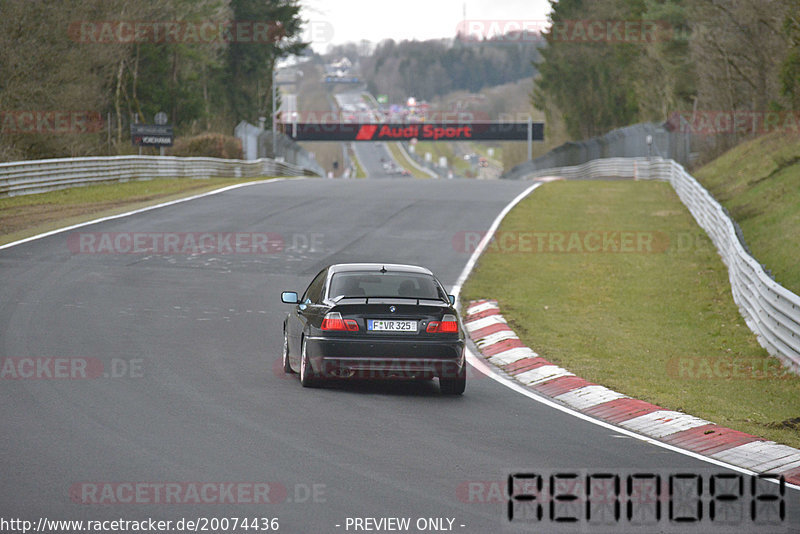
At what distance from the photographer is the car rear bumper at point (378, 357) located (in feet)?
35.4

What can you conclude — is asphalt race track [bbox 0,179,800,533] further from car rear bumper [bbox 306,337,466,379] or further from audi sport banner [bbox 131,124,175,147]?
audi sport banner [bbox 131,124,175,147]

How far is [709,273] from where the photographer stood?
22.0 m

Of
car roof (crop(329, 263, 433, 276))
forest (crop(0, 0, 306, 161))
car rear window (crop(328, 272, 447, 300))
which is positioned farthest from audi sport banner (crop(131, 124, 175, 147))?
car rear window (crop(328, 272, 447, 300))

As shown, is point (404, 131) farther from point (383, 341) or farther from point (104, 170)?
point (383, 341)

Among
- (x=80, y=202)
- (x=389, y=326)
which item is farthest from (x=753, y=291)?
(x=80, y=202)

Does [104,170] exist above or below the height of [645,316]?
above

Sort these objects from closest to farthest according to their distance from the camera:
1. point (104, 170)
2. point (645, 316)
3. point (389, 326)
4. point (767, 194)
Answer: point (389, 326) → point (645, 316) → point (767, 194) → point (104, 170)

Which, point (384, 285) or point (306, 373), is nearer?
point (306, 373)

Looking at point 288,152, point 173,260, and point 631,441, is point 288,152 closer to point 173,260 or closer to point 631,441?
point 173,260

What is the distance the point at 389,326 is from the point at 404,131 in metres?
96.2

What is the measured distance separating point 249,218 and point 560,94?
74.0 meters

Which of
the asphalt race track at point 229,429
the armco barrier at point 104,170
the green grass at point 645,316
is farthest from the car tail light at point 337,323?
the armco barrier at point 104,170

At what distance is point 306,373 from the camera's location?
36.2 feet

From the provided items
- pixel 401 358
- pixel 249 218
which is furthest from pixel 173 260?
pixel 401 358
